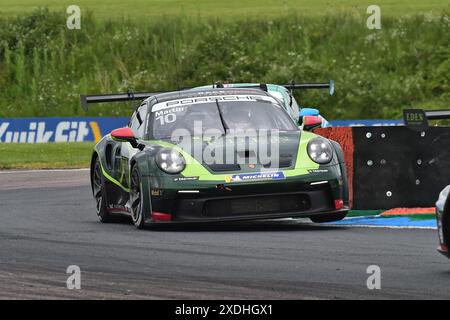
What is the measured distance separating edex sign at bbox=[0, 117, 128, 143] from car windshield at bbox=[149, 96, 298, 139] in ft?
54.7

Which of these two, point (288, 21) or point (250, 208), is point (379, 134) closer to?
point (250, 208)

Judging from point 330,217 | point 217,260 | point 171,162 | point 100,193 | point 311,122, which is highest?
point 311,122

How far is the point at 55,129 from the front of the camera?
31.0 metres

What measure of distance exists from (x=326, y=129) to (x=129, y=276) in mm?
5490

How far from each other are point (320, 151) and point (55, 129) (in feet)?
62.2

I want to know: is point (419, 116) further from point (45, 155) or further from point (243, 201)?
point (45, 155)

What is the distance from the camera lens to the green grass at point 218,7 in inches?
1881

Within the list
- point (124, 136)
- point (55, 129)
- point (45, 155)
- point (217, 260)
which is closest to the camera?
point (217, 260)

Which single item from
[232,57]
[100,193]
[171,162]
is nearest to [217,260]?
[171,162]

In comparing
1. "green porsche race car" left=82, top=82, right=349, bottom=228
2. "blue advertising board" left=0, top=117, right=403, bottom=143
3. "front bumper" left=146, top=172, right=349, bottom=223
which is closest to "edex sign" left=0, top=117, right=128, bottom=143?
"blue advertising board" left=0, top=117, right=403, bottom=143

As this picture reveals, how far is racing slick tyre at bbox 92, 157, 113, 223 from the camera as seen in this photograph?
47.3 feet

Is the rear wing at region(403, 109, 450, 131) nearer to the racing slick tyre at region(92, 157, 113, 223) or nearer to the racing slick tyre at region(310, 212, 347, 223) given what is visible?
the racing slick tyre at region(310, 212, 347, 223)

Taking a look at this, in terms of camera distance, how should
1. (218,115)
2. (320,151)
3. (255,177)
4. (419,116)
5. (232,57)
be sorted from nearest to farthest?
(419,116), (255,177), (320,151), (218,115), (232,57)

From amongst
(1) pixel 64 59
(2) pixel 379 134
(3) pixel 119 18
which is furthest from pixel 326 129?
(3) pixel 119 18
